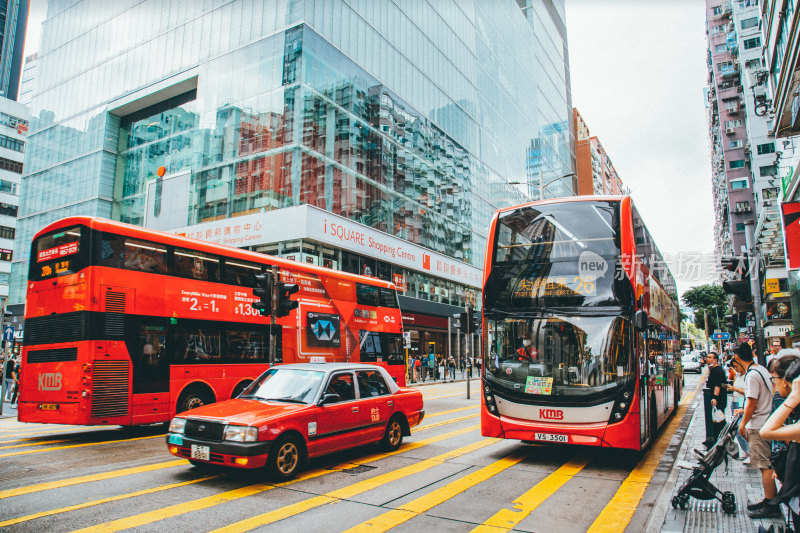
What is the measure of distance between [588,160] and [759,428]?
4007 inches

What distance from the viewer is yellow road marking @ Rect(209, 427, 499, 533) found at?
4.73 metres

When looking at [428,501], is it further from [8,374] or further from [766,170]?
[766,170]

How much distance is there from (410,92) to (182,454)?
34420mm

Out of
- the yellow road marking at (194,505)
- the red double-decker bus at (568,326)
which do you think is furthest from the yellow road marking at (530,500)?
the yellow road marking at (194,505)

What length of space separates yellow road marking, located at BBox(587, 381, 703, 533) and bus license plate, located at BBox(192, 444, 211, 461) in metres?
4.23

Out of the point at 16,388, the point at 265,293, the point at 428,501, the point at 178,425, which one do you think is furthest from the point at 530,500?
the point at 16,388

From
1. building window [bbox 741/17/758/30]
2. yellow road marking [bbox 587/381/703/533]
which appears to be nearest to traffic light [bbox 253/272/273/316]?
yellow road marking [bbox 587/381/703/533]

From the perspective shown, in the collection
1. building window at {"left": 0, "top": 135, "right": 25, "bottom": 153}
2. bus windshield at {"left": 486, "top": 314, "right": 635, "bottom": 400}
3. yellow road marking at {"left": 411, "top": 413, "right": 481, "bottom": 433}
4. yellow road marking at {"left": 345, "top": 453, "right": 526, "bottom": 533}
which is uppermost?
building window at {"left": 0, "top": 135, "right": 25, "bottom": 153}

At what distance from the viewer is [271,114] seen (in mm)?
28047

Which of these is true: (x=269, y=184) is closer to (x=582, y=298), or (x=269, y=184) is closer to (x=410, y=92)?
(x=410, y=92)

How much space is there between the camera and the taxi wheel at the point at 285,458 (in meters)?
6.15

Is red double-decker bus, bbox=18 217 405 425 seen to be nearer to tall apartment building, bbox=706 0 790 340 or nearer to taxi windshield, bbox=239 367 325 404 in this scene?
taxi windshield, bbox=239 367 325 404

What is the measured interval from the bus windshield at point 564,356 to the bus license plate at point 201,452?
4.14 metres

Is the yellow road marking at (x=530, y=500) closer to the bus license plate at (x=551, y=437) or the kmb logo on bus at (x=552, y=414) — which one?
the bus license plate at (x=551, y=437)
